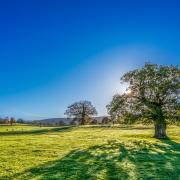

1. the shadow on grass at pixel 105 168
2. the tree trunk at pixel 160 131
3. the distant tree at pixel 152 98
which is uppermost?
the distant tree at pixel 152 98

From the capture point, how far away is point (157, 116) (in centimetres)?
4497

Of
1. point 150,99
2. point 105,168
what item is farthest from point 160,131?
point 105,168

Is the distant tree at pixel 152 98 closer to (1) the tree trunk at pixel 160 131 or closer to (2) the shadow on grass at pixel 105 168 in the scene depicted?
(1) the tree trunk at pixel 160 131

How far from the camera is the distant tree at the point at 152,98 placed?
45031 mm

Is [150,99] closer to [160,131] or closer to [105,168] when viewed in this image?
[160,131]

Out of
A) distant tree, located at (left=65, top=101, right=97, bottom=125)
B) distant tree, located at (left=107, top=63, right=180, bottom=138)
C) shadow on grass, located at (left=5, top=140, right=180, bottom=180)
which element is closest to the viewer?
shadow on grass, located at (left=5, top=140, right=180, bottom=180)

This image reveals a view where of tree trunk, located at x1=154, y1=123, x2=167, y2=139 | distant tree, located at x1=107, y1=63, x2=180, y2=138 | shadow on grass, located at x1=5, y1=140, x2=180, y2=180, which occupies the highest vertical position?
distant tree, located at x1=107, y1=63, x2=180, y2=138

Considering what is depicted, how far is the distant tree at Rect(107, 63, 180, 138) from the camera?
148 feet

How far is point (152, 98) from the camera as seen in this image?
46188mm

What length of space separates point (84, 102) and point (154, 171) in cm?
10908

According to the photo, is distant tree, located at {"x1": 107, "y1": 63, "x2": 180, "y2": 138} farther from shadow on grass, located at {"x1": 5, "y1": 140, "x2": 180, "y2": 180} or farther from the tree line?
shadow on grass, located at {"x1": 5, "y1": 140, "x2": 180, "y2": 180}

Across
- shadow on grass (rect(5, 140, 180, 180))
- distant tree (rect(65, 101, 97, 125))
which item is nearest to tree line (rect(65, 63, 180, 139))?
shadow on grass (rect(5, 140, 180, 180))

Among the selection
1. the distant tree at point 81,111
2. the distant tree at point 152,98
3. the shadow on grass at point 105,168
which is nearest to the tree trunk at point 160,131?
the distant tree at point 152,98

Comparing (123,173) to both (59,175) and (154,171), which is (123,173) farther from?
(59,175)
